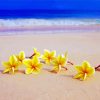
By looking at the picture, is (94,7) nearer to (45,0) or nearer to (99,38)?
(45,0)

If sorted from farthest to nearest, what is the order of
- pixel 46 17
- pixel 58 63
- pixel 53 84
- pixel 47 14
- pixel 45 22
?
pixel 47 14 → pixel 46 17 → pixel 45 22 → pixel 58 63 → pixel 53 84

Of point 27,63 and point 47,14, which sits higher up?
point 47,14

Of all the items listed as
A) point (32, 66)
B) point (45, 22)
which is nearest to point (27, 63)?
point (32, 66)

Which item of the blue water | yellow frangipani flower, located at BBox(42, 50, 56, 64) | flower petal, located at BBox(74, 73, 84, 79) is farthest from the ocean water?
flower petal, located at BBox(74, 73, 84, 79)

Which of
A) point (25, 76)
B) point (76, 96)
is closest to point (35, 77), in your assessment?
point (25, 76)

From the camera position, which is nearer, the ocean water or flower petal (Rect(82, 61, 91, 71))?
flower petal (Rect(82, 61, 91, 71))

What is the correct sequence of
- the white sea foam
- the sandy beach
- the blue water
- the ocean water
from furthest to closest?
the blue water < the ocean water < the white sea foam < the sandy beach

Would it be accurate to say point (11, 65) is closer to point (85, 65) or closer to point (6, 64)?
point (6, 64)

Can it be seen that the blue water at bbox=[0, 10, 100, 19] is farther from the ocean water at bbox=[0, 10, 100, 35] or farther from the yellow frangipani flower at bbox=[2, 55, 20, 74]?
the yellow frangipani flower at bbox=[2, 55, 20, 74]

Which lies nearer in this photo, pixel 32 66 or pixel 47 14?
pixel 32 66
